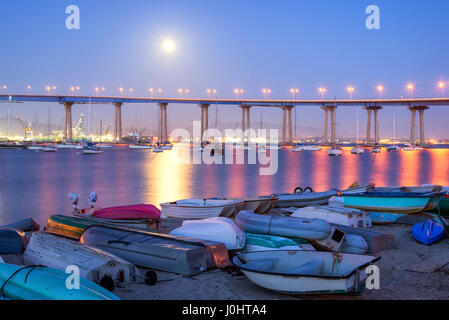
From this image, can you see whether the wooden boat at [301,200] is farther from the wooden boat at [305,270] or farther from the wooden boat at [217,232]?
the wooden boat at [305,270]

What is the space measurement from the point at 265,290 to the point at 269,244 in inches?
76.6

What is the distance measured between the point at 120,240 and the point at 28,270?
2.41m

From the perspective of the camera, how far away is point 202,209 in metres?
12.3

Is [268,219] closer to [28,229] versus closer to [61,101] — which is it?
[28,229]

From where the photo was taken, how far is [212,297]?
253 inches

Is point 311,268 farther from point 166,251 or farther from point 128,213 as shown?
point 128,213

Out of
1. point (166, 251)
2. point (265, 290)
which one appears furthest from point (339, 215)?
point (166, 251)

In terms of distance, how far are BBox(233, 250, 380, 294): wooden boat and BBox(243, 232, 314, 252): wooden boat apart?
125 cm

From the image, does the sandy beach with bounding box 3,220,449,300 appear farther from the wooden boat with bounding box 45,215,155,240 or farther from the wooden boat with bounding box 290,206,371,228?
the wooden boat with bounding box 290,206,371,228

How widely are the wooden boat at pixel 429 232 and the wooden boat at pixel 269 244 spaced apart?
2882 mm

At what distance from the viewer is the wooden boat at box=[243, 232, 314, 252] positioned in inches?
332

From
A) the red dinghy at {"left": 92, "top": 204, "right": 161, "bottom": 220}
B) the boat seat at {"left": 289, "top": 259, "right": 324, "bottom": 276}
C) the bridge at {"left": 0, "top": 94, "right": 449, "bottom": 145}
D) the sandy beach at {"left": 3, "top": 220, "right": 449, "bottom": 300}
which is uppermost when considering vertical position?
the bridge at {"left": 0, "top": 94, "right": 449, "bottom": 145}

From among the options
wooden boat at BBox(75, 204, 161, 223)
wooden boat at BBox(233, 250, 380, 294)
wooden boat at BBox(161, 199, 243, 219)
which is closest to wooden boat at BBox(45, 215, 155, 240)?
wooden boat at BBox(75, 204, 161, 223)
